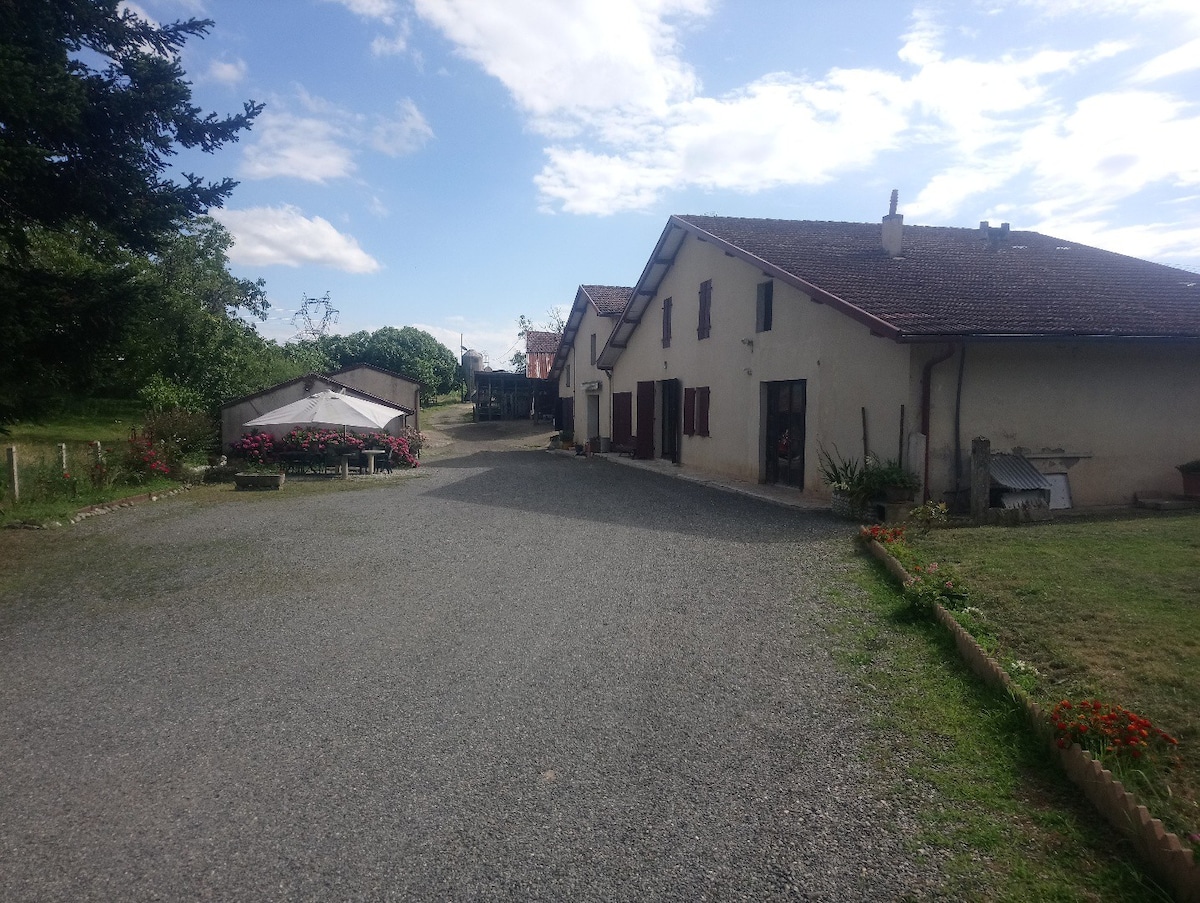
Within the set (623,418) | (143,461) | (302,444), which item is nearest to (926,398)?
(623,418)

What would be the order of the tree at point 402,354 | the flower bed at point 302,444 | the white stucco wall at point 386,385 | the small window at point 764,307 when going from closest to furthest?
the small window at point 764,307
the flower bed at point 302,444
the white stucco wall at point 386,385
the tree at point 402,354

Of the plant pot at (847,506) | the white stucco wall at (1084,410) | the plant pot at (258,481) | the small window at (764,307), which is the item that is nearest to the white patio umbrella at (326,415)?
the plant pot at (258,481)

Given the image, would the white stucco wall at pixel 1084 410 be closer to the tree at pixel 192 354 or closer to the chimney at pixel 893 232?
the chimney at pixel 893 232

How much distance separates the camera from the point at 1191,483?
1130 cm

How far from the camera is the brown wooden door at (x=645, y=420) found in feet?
72.8

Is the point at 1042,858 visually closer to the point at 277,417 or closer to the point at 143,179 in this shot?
the point at 143,179

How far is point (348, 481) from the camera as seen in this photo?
18094 millimetres

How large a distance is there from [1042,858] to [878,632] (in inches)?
112

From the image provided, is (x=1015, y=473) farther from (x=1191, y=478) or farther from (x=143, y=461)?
(x=143, y=461)

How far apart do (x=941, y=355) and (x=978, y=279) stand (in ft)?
11.7

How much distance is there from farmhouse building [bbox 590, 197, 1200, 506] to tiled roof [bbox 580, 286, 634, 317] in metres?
10.1

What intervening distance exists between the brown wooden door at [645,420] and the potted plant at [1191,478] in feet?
42.2

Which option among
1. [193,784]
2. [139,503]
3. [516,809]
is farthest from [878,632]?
[139,503]

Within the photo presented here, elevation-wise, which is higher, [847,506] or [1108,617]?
[847,506]
